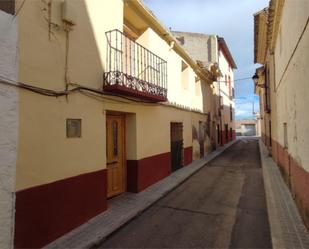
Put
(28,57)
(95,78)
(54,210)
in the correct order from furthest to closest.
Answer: (95,78) < (54,210) < (28,57)

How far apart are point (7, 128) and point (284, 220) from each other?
16.7ft

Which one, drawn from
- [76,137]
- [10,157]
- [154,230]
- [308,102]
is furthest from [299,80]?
[10,157]

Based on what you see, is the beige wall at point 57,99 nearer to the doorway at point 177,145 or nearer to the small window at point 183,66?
the doorway at point 177,145

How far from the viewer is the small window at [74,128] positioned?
512cm

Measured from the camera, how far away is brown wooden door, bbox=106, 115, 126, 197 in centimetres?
720

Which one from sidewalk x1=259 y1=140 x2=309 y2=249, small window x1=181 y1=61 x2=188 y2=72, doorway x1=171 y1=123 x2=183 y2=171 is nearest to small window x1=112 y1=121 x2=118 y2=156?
sidewalk x1=259 y1=140 x2=309 y2=249

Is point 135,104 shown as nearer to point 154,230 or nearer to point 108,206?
point 108,206

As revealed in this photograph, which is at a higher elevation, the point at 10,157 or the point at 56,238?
the point at 10,157

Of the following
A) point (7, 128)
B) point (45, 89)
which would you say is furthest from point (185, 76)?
point (7, 128)

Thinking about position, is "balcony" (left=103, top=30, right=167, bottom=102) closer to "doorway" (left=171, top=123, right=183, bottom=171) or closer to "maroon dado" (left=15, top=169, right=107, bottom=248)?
"maroon dado" (left=15, top=169, right=107, bottom=248)

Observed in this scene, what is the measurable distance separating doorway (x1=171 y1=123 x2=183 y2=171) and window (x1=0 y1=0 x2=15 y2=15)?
825 cm

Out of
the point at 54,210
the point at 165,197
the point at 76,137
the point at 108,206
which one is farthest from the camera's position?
the point at 165,197

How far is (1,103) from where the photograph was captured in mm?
3781

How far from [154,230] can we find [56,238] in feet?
5.57
